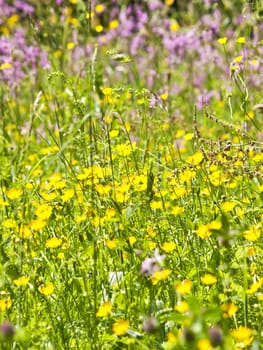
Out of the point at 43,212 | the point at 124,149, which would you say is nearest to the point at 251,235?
the point at 43,212

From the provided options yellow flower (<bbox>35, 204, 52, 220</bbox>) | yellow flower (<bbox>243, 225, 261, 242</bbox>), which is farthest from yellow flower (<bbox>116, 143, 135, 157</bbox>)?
yellow flower (<bbox>243, 225, 261, 242</bbox>)

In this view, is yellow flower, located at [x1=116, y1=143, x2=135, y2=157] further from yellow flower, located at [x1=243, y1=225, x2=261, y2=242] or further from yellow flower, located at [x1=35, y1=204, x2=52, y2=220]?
yellow flower, located at [x1=243, y1=225, x2=261, y2=242]

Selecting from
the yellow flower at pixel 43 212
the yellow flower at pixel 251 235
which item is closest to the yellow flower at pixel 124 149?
the yellow flower at pixel 43 212

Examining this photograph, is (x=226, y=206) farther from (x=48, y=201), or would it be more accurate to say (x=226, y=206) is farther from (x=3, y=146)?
(x=3, y=146)

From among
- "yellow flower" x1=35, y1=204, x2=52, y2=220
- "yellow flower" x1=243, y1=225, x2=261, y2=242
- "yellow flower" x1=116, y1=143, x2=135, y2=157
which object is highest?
"yellow flower" x1=116, y1=143, x2=135, y2=157

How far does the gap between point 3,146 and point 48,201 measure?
1.03 metres

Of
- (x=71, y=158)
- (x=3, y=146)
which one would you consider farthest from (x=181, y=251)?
(x=3, y=146)

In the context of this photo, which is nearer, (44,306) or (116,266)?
(44,306)

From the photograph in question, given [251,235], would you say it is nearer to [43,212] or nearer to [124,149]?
[43,212]

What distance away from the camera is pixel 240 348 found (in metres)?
1.30

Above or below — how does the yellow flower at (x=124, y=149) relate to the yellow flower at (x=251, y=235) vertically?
above

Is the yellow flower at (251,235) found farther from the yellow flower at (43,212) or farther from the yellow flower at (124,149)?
the yellow flower at (124,149)

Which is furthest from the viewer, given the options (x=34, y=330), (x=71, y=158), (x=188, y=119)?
(x=188, y=119)

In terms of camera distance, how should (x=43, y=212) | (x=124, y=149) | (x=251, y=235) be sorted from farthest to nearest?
(x=124, y=149) < (x=43, y=212) < (x=251, y=235)
